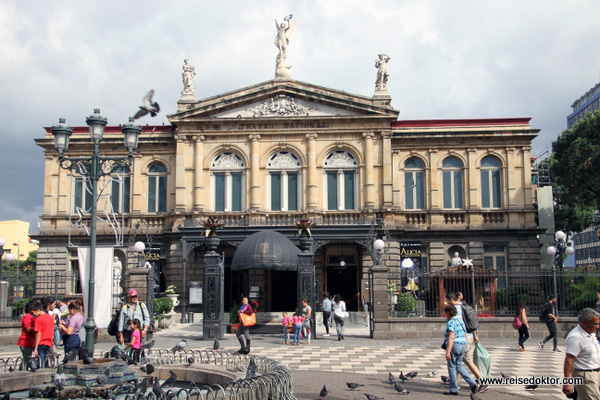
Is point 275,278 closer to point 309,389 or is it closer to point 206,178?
point 206,178

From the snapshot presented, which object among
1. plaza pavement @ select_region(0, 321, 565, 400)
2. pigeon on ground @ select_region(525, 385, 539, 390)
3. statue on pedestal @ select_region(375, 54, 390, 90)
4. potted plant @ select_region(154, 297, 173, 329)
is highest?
statue on pedestal @ select_region(375, 54, 390, 90)

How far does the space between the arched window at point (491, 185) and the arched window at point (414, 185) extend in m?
3.47

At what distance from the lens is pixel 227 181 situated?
35531mm

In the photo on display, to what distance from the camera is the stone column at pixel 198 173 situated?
3484 cm

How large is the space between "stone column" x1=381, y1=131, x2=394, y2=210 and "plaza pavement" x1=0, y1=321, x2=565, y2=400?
10912 mm

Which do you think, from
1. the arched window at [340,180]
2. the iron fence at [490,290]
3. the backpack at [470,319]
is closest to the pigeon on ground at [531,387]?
the backpack at [470,319]

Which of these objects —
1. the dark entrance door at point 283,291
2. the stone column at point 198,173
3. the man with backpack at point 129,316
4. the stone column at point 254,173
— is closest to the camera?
the man with backpack at point 129,316

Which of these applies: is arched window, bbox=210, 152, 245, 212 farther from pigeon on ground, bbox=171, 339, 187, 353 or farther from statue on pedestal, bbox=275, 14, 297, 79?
pigeon on ground, bbox=171, 339, 187, 353

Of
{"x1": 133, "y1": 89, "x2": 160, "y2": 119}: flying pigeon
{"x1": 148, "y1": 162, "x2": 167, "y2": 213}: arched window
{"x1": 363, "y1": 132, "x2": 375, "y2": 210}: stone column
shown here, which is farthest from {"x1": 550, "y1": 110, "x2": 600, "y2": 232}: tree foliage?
{"x1": 133, "y1": 89, "x2": 160, "y2": 119}: flying pigeon

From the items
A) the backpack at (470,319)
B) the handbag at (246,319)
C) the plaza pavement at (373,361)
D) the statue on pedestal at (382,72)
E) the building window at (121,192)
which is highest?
the statue on pedestal at (382,72)

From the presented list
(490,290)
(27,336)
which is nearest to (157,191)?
(490,290)

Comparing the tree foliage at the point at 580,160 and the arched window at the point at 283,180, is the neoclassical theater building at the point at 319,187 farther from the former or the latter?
the tree foliage at the point at 580,160

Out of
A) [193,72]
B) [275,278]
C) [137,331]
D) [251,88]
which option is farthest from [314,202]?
[137,331]

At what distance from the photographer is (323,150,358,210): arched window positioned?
3525cm
